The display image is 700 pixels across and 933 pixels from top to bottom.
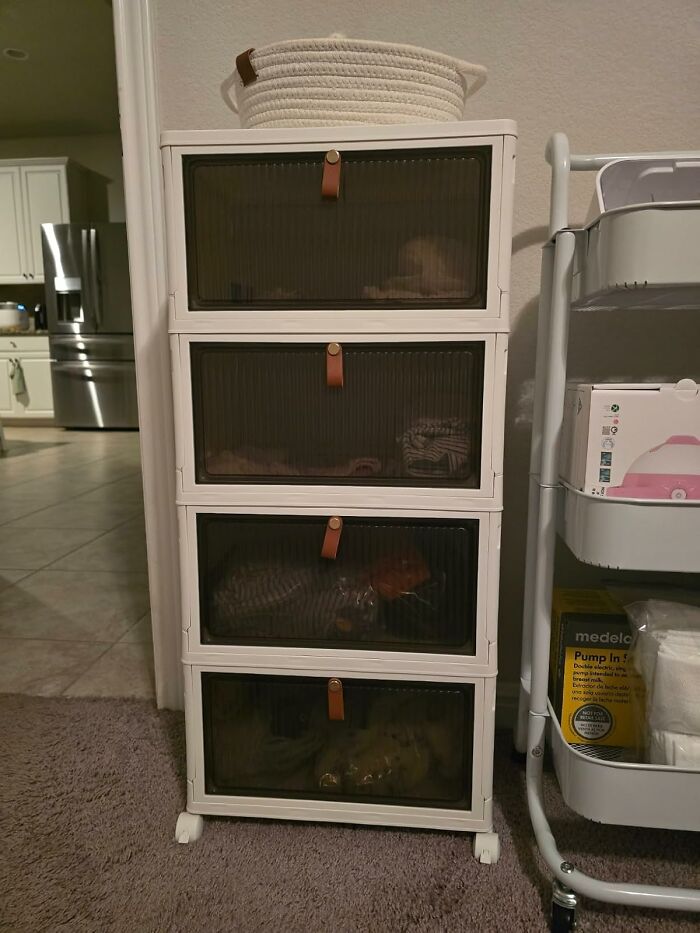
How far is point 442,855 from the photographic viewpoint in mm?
930

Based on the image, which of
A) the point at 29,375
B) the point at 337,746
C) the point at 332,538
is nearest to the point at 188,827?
the point at 337,746

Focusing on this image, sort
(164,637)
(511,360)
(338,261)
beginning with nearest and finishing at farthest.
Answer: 1. (338,261)
2. (511,360)
3. (164,637)

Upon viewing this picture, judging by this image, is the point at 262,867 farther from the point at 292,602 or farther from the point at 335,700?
the point at 292,602

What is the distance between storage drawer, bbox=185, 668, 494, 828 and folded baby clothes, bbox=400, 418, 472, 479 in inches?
12.1

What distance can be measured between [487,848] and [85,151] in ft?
20.8

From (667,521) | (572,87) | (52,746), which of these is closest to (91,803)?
(52,746)

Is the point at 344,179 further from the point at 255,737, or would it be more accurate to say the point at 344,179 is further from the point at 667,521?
the point at 255,737

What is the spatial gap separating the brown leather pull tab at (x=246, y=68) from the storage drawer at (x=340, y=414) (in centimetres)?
35

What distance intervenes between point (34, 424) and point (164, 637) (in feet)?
16.5

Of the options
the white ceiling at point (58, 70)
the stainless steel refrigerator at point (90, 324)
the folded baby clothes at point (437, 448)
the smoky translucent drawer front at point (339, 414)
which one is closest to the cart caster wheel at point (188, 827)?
the smoky translucent drawer front at point (339, 414)

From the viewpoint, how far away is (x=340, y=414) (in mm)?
903

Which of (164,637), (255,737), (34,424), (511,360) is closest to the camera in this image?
(255,737)

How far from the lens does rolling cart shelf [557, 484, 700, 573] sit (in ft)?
2.49

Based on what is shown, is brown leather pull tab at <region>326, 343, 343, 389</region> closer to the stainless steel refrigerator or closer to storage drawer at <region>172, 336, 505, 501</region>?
storage drawer at <region>172, 336, 505, 501</region>
